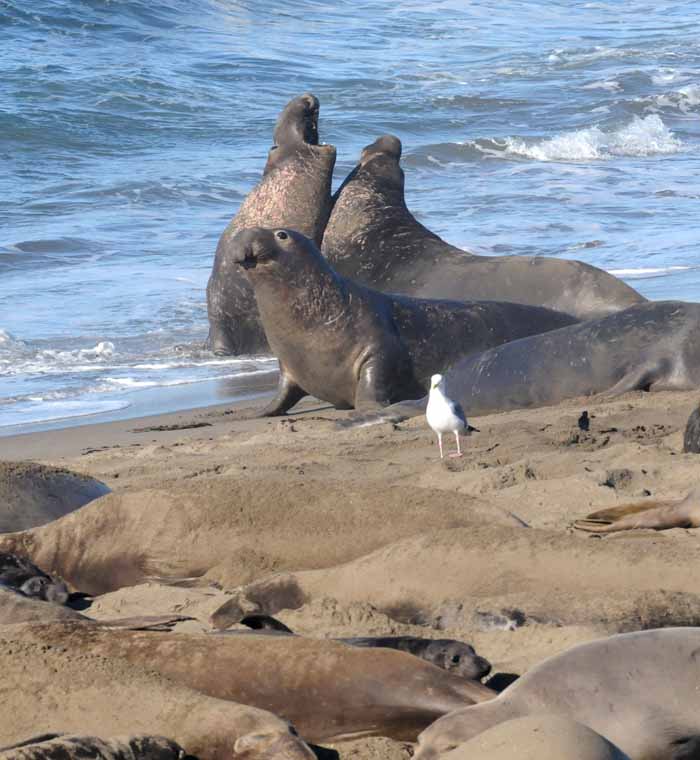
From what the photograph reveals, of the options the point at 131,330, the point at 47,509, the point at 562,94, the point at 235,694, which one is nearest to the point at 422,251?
the point at 131,330

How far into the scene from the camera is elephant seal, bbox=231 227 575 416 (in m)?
8.59

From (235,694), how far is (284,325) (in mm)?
5917

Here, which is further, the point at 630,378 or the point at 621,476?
the point at 630,378

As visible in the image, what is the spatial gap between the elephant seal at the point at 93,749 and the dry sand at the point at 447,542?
335 millimetres

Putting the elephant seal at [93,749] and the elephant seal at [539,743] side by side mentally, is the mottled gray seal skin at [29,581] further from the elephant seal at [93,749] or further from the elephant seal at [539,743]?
the elephant seal at [539,743]

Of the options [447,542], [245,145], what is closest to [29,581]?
[447,542]

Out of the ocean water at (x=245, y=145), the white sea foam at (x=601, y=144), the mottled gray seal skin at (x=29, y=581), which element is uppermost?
the mottled gray seal skin at (x=29, y=581)

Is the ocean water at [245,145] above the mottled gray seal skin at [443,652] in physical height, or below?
below

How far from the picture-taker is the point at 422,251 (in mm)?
10695

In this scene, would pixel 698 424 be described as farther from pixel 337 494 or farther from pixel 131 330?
pixel 131 330

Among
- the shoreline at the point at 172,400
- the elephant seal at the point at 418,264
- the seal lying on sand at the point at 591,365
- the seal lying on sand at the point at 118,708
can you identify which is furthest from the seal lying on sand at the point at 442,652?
the elephant seal at the point at 418,264

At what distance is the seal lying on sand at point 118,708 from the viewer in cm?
267

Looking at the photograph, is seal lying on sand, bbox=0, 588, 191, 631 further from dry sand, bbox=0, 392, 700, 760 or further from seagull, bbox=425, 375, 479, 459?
seagull, bbox=425, 375, 479, 459

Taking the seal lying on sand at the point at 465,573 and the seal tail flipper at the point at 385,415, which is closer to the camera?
the seal lying on sand at the point at 465,573
